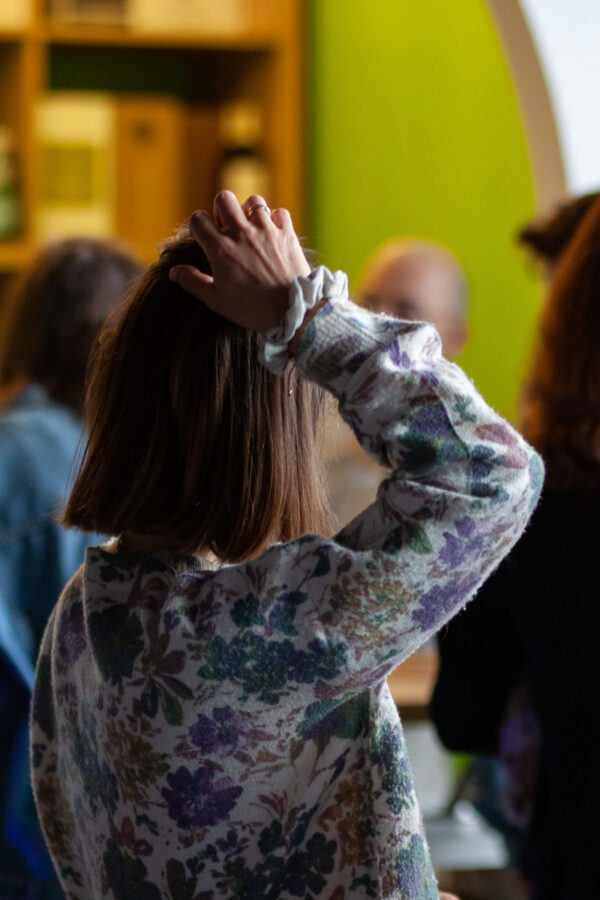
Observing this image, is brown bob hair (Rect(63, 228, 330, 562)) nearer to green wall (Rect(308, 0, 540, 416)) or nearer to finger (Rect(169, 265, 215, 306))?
finger (Rect(169, 265, 215, 306))

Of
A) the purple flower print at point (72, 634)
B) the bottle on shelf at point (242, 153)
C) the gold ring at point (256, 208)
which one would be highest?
the bottle on shelf at point (242, 153)

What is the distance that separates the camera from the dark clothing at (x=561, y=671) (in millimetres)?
1142

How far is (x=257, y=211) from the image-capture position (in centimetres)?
72

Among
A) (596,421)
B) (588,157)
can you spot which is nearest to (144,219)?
(588,157)

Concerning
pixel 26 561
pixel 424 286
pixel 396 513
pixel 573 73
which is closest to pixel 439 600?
pixel 396 513

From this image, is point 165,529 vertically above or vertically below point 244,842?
above

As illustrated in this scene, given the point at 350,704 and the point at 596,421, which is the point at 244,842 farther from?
the point at 596,421

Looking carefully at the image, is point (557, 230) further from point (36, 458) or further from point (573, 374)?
point (36, 458)

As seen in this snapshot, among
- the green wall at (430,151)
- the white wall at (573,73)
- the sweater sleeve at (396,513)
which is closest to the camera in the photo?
the sweater sleeve at (396,513)

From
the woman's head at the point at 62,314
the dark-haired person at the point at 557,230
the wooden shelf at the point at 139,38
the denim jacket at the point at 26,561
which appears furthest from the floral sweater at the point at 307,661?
the wooden shelf at the point at 139,38

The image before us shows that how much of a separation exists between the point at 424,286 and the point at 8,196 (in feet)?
3.60

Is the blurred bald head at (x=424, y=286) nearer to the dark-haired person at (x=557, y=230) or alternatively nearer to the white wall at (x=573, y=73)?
the white wall at (x=573, y=73)

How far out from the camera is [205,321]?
0.74 meters

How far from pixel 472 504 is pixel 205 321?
7.8 inches
